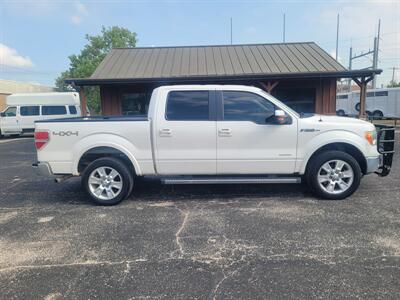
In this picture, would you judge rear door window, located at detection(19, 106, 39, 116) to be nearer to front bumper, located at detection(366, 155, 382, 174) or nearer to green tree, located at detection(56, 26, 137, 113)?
front bumper, located at detection(366, 155, 382, 174)

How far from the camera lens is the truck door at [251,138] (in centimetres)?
532

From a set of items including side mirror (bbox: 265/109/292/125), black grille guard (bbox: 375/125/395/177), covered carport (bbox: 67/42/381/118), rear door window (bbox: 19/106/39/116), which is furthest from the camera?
rear door window (bbox: 19/106/39/116)

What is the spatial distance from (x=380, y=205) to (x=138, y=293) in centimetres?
411

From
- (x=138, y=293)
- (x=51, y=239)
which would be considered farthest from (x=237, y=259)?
(x=51, y=239)

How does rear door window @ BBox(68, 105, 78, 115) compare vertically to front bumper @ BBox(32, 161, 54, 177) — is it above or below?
above

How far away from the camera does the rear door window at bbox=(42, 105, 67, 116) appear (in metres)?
20.2

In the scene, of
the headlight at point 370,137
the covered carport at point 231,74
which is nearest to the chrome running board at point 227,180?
the headlight at point 370,137

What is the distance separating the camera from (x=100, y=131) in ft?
17.5

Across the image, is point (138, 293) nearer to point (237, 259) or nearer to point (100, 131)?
point (237, 259)

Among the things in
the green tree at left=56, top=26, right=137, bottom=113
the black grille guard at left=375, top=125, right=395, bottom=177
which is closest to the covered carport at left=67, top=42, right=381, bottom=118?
the black grille guard at left=375, top=125, right=395, bottom=177

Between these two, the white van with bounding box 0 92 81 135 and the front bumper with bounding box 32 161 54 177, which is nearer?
the front bumper with bounding box 32 161 54 177

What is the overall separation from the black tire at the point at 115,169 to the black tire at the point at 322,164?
9.94ft

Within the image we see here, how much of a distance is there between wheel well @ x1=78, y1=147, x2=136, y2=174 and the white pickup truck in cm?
2

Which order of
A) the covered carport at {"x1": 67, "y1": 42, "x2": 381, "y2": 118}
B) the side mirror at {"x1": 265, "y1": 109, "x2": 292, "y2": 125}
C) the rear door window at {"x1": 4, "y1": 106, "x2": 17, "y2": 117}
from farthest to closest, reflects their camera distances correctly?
the rear door window at {"x1": 4, "y1": 106, "x2": 17, "y2": 117}
the covered carport at {"x1": 67, "y1": 42, "x2": 381, "y2": 118}
the side mirror at {"x1": 265, "y1": 109, "x2": 292, "y2": 125}
